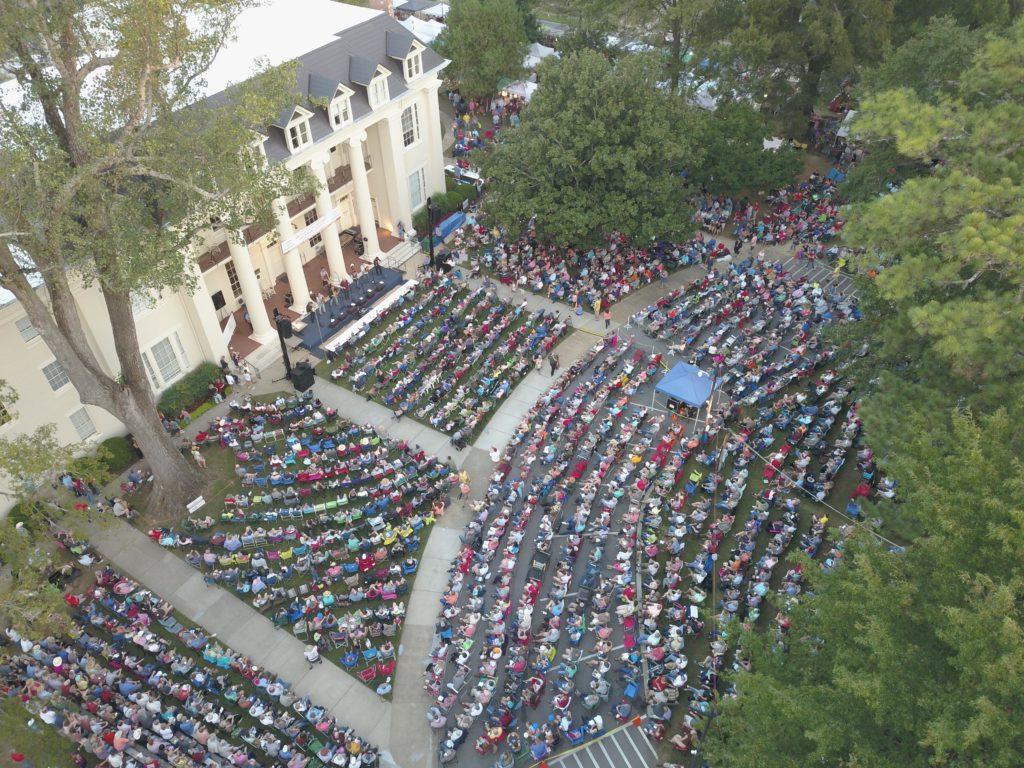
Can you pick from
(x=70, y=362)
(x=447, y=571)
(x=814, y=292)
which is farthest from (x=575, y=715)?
(x=814, y=292)

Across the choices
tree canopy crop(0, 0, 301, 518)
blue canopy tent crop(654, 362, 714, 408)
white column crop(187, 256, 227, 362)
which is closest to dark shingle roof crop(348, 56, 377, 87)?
tree canopy crop(0, 0, 301, 518)

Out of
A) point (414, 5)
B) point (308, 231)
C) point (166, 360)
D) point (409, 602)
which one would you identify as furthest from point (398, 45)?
point (414, 5)

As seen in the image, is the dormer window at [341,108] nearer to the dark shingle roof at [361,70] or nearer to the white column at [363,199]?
the white column at [363,199]

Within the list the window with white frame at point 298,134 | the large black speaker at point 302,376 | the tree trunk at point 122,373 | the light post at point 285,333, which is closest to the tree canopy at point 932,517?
the tree trunk at point 122,373

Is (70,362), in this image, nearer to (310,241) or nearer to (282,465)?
(282,465)

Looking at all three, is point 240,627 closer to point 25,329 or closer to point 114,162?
point 25,329
